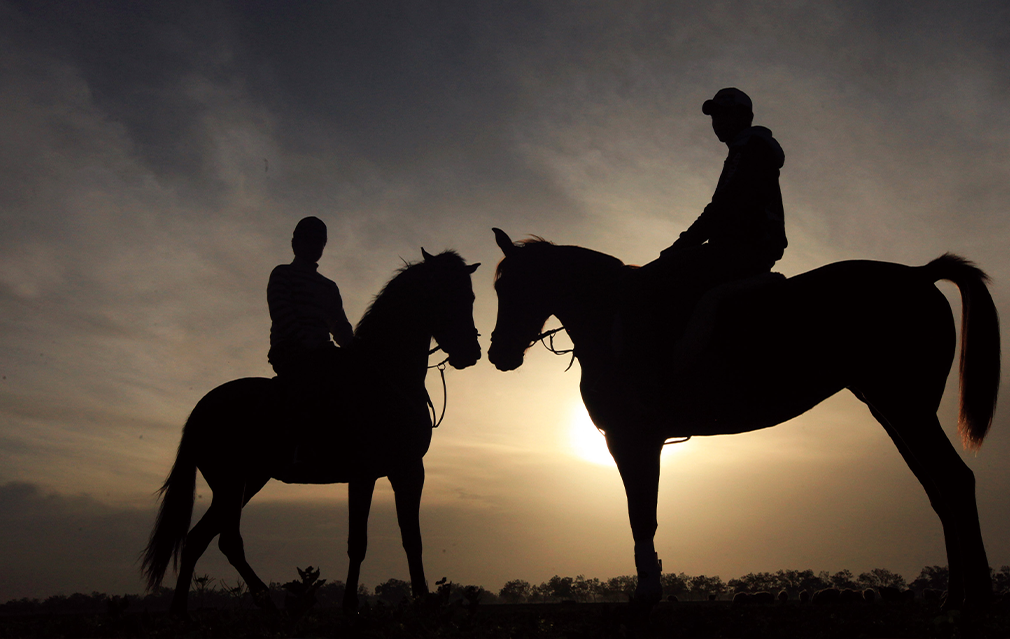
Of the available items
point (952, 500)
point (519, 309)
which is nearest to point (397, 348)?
point (519, 309)

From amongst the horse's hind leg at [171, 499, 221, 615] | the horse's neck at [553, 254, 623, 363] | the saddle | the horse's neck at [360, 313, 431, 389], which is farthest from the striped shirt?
the saddle

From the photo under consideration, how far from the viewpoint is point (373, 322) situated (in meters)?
7.74

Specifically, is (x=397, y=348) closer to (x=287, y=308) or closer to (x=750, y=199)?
(x=287, y=308)

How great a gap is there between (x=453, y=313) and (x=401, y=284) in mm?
697

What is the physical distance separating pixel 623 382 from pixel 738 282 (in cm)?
133

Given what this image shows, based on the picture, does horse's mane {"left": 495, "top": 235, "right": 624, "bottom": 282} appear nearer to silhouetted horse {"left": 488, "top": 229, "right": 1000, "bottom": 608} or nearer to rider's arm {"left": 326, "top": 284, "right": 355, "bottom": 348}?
silhouetted horse {"left": 488, "top": 229, "right": 1000, "bottom": 608}

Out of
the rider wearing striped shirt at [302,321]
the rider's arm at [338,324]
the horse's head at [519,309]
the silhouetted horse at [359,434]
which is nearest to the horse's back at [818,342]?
the horse's head at [519,309]

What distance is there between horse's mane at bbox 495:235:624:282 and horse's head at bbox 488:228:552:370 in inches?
1.2

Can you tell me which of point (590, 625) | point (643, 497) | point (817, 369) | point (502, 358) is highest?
point (502, 358)

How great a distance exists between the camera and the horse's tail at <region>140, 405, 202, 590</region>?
8281 mm

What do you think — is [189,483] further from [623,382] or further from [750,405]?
[750,405]

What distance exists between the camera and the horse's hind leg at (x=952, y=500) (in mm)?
5148

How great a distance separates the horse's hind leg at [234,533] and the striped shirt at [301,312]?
79.2 inches

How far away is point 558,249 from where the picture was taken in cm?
685
